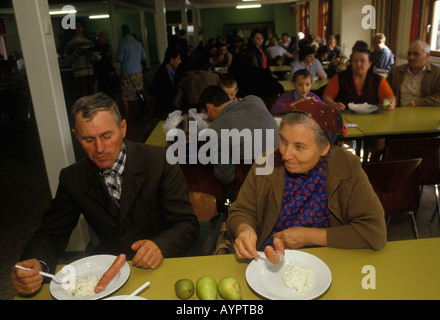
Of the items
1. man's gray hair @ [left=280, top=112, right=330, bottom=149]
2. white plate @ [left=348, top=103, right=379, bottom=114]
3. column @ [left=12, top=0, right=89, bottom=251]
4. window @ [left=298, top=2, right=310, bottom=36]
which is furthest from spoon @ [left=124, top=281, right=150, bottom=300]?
window @ [left=298, top=2, right=310, bottom=36]

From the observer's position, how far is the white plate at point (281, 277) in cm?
118

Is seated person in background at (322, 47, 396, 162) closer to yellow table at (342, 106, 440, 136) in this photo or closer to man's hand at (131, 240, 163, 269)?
yellow table at (342, 106, 440, 136)

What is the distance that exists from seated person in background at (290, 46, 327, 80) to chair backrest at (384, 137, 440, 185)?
3280 millimetres

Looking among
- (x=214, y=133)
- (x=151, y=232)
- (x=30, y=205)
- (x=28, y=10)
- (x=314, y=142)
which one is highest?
(x=28, y=10)

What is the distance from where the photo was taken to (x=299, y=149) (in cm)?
160

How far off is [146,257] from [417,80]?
4192 millimetres

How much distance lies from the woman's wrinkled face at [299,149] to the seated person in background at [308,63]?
14.8ft

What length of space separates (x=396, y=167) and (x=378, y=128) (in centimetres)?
121

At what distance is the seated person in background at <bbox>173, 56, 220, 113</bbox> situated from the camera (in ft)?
17.4

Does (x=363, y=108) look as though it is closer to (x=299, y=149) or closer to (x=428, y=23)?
(x=299, y=149)

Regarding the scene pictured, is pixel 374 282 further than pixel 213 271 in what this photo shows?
No
